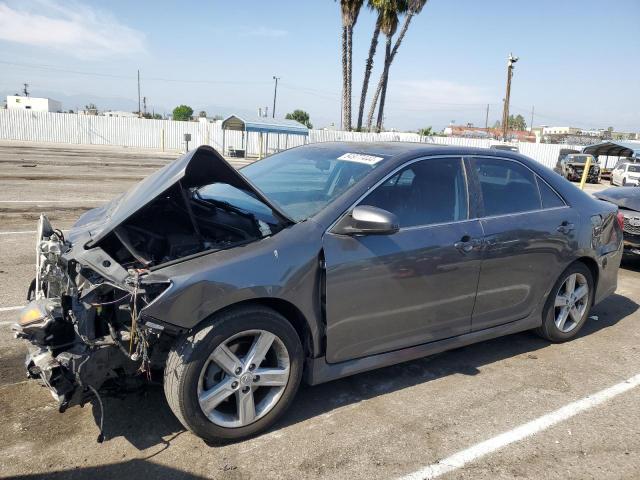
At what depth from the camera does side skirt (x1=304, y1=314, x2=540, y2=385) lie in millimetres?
3117

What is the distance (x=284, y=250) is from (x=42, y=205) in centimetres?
861

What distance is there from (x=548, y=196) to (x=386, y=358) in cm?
209

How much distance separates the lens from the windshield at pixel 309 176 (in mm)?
3387

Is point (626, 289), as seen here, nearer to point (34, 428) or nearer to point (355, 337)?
point (355, 337)

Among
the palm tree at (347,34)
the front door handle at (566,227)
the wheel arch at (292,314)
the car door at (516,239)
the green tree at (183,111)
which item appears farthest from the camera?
the green tree at (183,111)

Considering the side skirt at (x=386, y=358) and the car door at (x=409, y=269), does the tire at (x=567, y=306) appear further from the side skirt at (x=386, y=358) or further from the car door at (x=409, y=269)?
the car door at (x=409, y=269)

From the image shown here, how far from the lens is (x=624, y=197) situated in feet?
25.2

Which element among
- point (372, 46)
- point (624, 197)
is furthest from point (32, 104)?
point (624, 197)

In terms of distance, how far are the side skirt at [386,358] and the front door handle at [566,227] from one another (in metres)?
0.79

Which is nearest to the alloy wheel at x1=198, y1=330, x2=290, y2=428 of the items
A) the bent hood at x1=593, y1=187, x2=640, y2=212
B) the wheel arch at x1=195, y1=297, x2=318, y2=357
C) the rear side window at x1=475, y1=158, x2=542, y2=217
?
the wheel arch at x1=195, y1=297, x2=318, y2=357

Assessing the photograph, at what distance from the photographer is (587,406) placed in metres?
3.53

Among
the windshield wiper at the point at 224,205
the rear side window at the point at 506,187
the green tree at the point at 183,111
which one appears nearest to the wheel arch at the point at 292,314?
the windshield wiper at the point at 224,205

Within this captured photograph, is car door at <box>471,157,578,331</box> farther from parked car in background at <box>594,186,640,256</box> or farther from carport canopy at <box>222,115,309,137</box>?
carport canopy at <box>222,115,309,137</box>

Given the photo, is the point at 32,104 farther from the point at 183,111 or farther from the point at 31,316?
the point at 31,316
